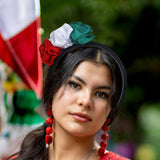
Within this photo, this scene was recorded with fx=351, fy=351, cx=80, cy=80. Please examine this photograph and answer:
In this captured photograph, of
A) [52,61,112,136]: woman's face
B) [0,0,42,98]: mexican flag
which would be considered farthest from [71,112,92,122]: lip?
[0,0,42,98]: mexican flag

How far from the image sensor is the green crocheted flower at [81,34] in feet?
5.86

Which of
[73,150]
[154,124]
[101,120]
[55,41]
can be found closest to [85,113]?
[101,120]

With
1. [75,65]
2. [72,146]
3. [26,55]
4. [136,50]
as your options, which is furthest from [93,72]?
[136,50]

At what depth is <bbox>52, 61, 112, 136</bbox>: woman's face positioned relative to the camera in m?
1.70

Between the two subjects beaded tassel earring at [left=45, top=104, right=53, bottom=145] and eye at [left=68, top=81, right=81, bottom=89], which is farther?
beaded tassel earring at [left=45, top=104, right=53, bottom=145]

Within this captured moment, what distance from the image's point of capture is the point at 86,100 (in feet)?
5.49

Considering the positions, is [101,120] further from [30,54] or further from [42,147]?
[30,54]

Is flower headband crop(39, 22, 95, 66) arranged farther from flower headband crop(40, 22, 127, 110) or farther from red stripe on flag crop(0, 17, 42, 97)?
red stripe on flag crop(0, 17, 42, 97)

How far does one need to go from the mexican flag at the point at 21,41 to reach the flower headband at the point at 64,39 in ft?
2.15

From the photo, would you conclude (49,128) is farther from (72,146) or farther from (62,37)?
(62,37)

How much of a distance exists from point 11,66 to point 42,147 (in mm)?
876

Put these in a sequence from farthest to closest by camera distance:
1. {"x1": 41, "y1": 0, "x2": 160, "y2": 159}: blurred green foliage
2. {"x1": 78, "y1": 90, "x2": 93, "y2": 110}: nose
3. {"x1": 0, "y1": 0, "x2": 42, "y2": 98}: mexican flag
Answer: {"x1": 41, "y1": 0, "x2": 160, "y2": 159}: blurred green foliage < {"x1": 0, "y1": 0, "x2": 42, "y2": 98}: mexican flag < {"x1": 78, "y1": 90, "x2": 93, "y2": 110}: nose

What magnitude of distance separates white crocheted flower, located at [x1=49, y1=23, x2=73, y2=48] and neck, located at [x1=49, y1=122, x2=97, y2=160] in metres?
0.44

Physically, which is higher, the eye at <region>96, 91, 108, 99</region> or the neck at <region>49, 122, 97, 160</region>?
the eye at <region>96, 91, 108, 99</region>
